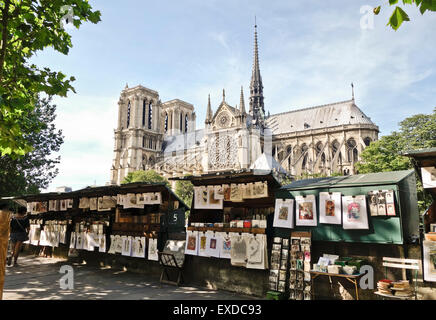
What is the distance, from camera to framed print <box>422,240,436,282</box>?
6.00 metres

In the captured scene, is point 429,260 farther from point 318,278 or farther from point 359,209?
point 318,278

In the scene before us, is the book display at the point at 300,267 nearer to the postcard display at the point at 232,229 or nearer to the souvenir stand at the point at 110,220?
the postcard display at the point at 232,229

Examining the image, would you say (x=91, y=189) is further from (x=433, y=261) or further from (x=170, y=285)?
(x=433, y=261)

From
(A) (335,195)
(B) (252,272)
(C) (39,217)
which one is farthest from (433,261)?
(C) (39,217)

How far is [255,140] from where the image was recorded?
6644cm

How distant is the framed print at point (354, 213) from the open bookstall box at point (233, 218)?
2.03 meters

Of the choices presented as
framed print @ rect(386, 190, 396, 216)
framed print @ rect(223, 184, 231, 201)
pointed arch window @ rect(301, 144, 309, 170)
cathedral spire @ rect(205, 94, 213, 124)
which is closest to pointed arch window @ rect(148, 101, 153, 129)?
cathedral spire @ rect(205, 94, 213, 124)

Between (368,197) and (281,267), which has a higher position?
(368,197)

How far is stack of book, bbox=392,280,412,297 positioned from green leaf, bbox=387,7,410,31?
4716 mm

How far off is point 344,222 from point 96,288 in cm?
690

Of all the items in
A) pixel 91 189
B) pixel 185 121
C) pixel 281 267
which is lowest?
pixel 281 267

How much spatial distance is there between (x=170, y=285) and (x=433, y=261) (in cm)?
675

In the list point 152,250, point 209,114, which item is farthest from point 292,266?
point 209,114

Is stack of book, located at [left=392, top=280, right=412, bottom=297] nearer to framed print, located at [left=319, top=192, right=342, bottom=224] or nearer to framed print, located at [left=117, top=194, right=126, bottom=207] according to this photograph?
framed print, located at [left=319, top=192, right=342, bottom=224]
